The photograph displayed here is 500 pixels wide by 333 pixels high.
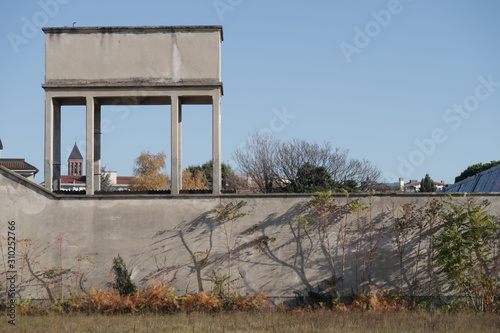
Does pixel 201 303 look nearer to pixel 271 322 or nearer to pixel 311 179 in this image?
pixel 271 322

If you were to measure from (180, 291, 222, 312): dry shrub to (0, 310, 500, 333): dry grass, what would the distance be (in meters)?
0.45

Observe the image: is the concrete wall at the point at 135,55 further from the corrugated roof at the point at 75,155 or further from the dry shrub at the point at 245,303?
the corrugated roof at the point at 75,155

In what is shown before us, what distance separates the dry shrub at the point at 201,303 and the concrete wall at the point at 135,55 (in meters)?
6.18

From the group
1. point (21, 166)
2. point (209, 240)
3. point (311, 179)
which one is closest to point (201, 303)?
point (209, 240)

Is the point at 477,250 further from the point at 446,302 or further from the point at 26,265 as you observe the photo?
the point at 26,265

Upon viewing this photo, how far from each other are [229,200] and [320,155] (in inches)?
1383

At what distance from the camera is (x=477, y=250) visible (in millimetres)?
16531

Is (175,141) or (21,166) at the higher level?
(21,166)

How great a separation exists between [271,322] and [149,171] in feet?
179

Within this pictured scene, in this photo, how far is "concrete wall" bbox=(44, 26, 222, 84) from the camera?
18594 millimetres

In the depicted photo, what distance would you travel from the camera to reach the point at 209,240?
57.6 ft

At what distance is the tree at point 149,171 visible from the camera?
6676cm

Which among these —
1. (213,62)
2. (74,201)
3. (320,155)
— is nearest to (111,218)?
(74,201)

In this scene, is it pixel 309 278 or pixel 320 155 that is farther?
pixel 320 155
